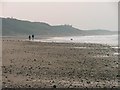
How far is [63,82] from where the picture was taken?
534 inches

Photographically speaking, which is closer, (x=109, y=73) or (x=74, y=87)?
(x=74, y=87)

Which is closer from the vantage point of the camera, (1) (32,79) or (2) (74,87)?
(2) (74,87)

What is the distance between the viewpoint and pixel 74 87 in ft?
41.1

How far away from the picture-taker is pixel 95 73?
16.7 m

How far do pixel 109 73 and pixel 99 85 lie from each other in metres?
3.73

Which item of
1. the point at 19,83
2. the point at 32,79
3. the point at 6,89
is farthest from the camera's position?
the point at 32,79

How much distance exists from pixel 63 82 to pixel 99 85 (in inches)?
57.8

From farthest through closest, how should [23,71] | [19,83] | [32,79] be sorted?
[23,71], [32,79], [19,83]

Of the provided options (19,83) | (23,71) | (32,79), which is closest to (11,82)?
(19,83)

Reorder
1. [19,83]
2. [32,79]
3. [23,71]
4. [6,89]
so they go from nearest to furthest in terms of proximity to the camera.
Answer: [6,89], [19,83], [32,79], [23,71]

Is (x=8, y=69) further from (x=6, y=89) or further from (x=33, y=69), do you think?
(x=6, y=89)

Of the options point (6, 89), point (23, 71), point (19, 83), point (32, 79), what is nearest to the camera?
point (6, 89)

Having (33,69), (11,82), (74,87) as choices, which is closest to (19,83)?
(11,82)

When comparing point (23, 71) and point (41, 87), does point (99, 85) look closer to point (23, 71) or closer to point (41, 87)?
point (41, 87)
